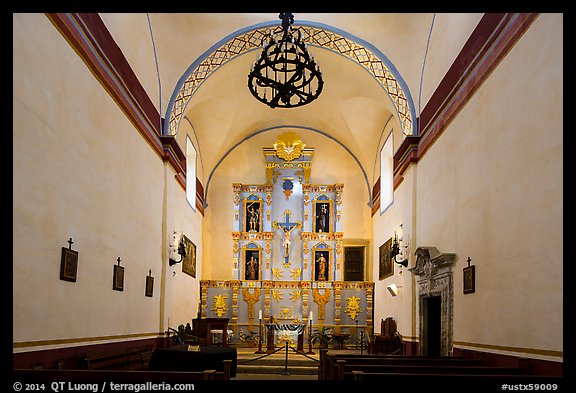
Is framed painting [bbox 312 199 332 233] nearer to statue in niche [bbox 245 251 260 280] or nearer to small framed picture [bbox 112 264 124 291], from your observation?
statue in niche [bbox 245 251 260 280]

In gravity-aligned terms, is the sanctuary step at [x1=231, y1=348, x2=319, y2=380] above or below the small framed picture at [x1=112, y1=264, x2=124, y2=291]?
below

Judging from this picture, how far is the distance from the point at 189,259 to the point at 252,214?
397 cm

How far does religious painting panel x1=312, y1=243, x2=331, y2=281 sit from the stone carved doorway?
764 centimetres

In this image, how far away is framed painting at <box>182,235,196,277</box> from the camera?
53.9 feet

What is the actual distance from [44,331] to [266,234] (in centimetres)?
1356

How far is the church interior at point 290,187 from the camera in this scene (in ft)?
22.4

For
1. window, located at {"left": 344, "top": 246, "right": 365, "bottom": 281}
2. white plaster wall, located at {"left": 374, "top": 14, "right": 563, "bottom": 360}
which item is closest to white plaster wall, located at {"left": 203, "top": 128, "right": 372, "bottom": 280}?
window, located at {"left": 344, "top": 246, "right": 365, "bottom": 281}

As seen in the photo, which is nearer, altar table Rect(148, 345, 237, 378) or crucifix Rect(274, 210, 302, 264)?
altar table Rect(148, 345, 237, 378)

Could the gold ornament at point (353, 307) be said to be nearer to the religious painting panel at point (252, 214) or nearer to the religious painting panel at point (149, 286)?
the religious painting panel at point (252, 214)

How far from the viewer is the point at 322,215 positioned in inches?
816

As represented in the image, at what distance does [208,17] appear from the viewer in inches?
510

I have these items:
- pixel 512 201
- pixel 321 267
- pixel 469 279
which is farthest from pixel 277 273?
pixel 512 201

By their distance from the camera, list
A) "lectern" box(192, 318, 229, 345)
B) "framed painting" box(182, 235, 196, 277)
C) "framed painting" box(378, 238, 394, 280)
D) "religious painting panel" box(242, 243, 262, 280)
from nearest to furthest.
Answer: "lectern" box(192, 318, 229, 345) → "framed painting" box(378, 238, 394, 280) → "framed painting" box(182, 235, 196, 277) → "religious painting panel" box(242, 243, 262, 280)
